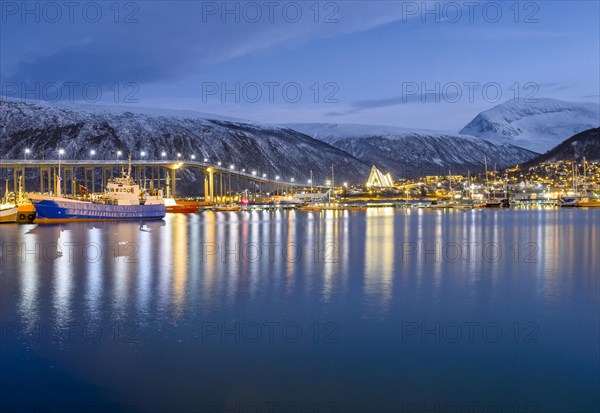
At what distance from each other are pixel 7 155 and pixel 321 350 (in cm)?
20013

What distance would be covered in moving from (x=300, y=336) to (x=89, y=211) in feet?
192

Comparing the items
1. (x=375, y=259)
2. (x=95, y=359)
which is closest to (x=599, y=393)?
(x=95, y=359)

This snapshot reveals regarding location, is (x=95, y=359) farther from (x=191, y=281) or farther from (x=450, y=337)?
(x=191, y=281)

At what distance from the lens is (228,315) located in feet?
50.9

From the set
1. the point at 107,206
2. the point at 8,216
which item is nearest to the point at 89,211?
the point at 107,206

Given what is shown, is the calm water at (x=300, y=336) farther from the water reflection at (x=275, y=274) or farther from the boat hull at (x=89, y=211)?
the boat hull at (x=89, y=211)

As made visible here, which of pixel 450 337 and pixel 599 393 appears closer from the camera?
pixel 599 393

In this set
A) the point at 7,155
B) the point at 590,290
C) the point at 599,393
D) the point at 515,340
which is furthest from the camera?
the point at 7,155

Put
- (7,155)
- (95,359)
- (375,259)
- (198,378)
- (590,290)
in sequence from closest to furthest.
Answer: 1. (198,378)
2. (95,359)
3. (590,290)
4. (375,259)
5. (7,155)

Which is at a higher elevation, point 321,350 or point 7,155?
point 7,155

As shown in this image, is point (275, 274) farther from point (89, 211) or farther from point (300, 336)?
point (89, 211)

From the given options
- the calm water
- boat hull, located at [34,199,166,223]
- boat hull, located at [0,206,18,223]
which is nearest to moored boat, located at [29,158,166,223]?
boat hull, located at [34,199,166,223]

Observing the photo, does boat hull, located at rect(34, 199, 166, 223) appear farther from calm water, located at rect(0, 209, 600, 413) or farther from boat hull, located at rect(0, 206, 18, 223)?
calm water, located at rect(0, 209, 600, 413)

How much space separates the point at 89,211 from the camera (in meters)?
67.6
